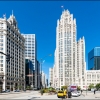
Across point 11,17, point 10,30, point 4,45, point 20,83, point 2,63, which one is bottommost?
point 20,83

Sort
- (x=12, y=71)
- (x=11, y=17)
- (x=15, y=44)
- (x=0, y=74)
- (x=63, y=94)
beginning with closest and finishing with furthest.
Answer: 1. (x=63, y=94)
2. (x=0, y=74)
3. (x=12, y=71)
4. (x=15, y=44)
5. (x=11, y=17)

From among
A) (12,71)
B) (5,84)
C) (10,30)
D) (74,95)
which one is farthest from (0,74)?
(74,95)

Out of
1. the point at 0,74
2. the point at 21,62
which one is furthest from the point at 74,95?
the point at 21,62

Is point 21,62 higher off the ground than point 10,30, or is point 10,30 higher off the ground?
point 10,30

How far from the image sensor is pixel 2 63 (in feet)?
448

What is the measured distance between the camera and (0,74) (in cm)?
13200

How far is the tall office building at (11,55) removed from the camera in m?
136

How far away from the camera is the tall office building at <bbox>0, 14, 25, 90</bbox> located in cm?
13625

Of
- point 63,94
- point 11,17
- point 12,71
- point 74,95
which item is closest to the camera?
point 63,94

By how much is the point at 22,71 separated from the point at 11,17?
133ft

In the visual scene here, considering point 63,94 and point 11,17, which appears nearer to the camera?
point 63,94

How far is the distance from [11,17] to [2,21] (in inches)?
1293

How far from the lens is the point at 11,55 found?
147875mm

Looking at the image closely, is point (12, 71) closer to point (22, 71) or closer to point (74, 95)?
point (22, 71)
